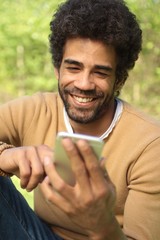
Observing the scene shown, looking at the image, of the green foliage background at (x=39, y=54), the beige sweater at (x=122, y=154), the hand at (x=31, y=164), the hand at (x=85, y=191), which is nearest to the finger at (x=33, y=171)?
the hand at (x=31, y=164)

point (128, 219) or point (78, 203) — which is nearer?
point (78, 203)

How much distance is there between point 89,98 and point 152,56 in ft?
15.4

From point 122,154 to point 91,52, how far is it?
42 cm

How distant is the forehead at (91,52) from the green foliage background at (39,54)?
3.51 metres

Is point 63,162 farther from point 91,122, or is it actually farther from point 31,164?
point 91,122

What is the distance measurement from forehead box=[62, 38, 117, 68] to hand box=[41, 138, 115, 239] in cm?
84

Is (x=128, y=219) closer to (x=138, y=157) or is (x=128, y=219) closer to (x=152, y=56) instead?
(x=138, y=157)

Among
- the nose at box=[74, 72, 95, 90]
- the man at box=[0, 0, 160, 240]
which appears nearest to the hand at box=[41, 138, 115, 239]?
the man at box=[0, 0, 160, 240]

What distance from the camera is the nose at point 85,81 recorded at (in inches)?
83.8

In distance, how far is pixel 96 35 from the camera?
213 centimetres

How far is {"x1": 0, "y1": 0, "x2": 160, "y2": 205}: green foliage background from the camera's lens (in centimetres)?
633

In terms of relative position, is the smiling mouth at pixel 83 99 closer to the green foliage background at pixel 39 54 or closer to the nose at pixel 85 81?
the nose at pixel 85 81

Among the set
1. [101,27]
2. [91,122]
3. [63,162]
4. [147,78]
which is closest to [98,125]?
[91,122]

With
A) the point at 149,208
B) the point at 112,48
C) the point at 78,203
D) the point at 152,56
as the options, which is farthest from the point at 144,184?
the point at 152,56
